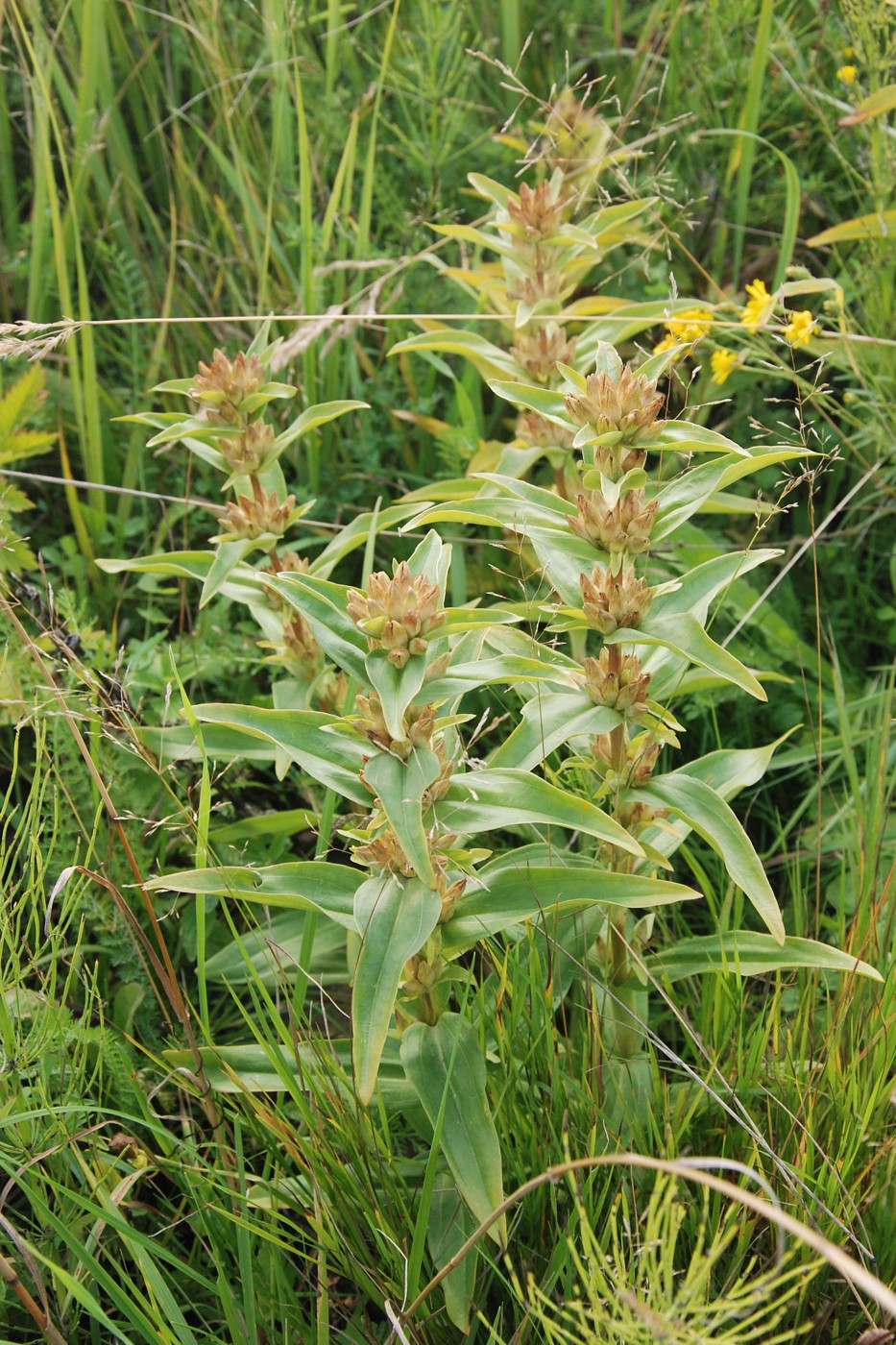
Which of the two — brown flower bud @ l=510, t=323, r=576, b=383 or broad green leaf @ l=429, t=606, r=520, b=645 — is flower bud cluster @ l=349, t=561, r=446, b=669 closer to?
broad green leaf @ l=429, t=606, r=520, b=645

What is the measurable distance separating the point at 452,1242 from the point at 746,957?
0.44m

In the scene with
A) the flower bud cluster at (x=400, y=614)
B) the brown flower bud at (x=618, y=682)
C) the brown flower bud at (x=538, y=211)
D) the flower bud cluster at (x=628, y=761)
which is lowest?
the flower bud cluster at (x=628, y=761)

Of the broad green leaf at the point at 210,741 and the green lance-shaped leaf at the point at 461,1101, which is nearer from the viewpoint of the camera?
→ the green lance-shaped leaf at the point at 461,1101

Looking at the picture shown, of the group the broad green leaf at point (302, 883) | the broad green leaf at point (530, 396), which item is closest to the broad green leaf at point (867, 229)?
the broad green leaf at point (530, 396)

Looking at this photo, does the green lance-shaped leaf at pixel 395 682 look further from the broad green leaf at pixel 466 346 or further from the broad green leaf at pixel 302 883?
the broad green leaf at pixel 466 346

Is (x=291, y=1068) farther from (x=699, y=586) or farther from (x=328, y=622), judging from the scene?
(x=699, y=586)

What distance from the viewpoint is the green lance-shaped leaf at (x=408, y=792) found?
1028 mm

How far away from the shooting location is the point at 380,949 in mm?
1087

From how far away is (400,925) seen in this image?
1.10 m

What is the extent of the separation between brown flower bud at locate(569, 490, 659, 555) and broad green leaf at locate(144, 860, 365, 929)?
0.43 m

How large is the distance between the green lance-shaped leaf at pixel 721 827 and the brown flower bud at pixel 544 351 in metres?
0.74

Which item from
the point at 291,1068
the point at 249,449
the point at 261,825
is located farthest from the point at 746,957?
the point at 249,449

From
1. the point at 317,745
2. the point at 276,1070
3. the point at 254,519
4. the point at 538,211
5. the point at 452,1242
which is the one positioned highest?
the point at 538,211

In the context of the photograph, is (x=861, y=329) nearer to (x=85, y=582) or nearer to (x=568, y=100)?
(x=568, y=100)
